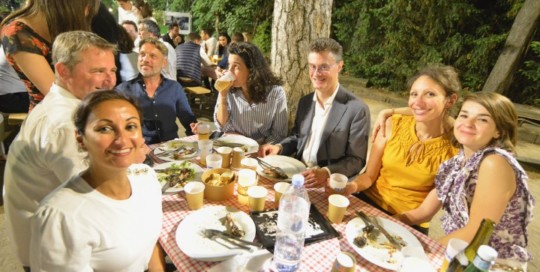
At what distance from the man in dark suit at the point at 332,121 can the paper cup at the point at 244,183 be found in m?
0.67

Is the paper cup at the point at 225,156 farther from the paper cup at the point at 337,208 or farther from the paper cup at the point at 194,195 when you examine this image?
the paper cup at the point at 337,208

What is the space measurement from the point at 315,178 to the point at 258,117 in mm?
1248

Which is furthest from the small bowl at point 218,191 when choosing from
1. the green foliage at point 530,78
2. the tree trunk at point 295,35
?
the green foliage at point 530,78

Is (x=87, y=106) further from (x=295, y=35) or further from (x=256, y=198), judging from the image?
(x=295, y=35)

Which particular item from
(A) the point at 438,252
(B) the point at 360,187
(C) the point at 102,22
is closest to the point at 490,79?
(B) the point at 360,187

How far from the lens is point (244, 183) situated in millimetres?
1804

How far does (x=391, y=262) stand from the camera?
1397 millimetres

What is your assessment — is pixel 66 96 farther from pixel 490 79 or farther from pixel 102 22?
pixel 490 79

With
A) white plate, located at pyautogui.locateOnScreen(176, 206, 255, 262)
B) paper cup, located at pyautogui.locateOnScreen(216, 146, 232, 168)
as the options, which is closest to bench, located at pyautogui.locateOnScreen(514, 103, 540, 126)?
paper cup, located at pyautogui.locateOnScreen(216, 146, 232, 168)

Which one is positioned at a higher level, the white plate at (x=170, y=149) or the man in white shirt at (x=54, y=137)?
the man in white shirt at (x=54, y=137)

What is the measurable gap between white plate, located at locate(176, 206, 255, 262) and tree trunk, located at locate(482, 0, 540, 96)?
27.4ft

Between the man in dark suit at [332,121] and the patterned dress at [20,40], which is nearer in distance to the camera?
the patterned dress at [20,40]

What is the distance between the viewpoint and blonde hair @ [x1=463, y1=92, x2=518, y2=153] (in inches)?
67.6

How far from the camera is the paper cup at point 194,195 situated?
1.66 metres
